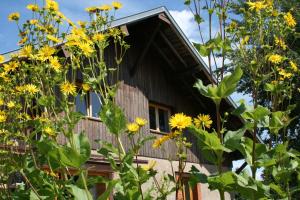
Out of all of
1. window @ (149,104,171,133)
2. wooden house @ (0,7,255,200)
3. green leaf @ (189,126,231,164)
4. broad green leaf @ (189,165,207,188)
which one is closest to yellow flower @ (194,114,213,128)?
green leaf @ (189,126,231,164)

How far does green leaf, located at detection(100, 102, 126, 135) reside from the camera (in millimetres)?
3154

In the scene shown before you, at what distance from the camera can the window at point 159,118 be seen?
12930 millimetres

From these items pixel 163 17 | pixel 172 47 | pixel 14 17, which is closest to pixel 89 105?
pixel 163 17

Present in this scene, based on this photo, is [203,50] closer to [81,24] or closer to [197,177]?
[197,177]

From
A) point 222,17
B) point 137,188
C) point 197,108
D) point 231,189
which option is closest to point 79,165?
point 137,188

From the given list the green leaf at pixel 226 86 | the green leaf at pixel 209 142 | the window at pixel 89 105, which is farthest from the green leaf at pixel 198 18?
the window at pixel 89 105

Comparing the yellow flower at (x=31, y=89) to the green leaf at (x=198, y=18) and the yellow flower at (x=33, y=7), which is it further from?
the green leaf at (x=198, y=18)

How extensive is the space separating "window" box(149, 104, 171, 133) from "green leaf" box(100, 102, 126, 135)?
965cm

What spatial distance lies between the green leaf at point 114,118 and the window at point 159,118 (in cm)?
965

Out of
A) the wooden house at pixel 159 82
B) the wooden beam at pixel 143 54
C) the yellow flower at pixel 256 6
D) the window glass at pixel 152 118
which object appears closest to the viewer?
the yellow flower at pixel 256 6

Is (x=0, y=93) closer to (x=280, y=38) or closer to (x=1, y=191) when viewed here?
(x=1, y=191)

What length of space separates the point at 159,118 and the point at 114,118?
1014 centimetres

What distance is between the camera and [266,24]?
416cm

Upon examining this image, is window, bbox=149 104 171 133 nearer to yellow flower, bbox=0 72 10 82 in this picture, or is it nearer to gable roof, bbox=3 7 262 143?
gable roof, bbox=3 7 262 143
